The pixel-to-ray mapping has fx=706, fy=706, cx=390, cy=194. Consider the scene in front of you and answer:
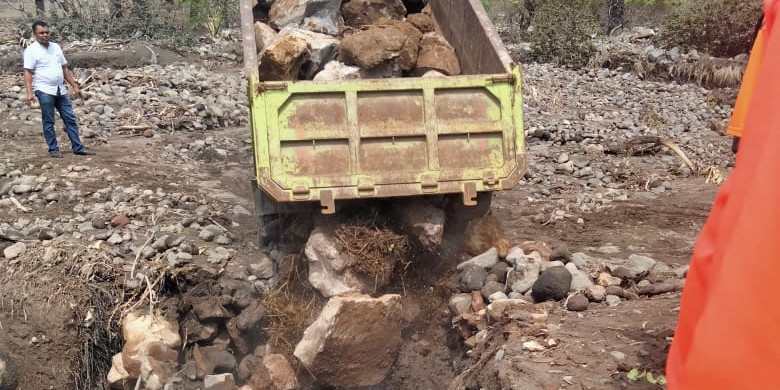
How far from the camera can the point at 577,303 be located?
4.12 metres

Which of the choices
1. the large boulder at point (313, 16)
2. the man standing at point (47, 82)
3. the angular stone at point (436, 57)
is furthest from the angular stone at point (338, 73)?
the man standing at point (47, 82)

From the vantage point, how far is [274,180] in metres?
4.32

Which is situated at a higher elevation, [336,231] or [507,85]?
[507,85]

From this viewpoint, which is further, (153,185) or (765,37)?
(153,185)

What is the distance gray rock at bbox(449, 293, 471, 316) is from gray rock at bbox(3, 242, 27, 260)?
3.06 meters

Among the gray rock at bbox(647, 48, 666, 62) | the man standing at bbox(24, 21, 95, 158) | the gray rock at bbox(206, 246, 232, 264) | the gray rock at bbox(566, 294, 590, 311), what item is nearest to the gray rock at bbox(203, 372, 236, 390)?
the gray rock at bbox(206, 246, 232, 264)

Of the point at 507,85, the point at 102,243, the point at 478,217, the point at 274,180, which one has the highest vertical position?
the point at 507,85

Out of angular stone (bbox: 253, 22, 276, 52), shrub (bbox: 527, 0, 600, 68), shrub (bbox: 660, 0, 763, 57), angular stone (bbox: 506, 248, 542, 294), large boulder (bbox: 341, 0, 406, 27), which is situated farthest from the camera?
shrub (bbox: 527, 0, 600, 68)

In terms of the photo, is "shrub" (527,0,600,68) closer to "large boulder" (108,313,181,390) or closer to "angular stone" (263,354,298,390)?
"angular stone" (263,354,298,390)

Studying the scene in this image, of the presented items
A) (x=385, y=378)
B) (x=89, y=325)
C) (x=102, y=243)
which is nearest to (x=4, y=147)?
(x=102, y=243)

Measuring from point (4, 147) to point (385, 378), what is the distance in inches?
206

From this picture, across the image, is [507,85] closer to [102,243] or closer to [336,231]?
[336,231]

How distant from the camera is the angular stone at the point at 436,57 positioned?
5.67m

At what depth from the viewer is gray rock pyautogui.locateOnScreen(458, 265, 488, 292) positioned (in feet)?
15.1
